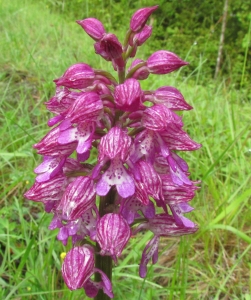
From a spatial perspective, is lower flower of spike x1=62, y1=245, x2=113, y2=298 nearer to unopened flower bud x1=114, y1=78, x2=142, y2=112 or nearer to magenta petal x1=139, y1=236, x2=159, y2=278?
magenta petal x1=139, y1=236, x2=159, y2=278

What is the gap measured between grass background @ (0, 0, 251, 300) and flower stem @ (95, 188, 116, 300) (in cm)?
28

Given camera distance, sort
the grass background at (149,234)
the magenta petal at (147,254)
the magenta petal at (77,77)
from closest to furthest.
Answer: the magenta petal at (77,77) → the magenta petal at (147,254) → the grass background at (149,234)

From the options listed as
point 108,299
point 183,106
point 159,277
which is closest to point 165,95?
point 183,106

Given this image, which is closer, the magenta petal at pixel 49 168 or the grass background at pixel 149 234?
the magenta petal at pixel 49 168

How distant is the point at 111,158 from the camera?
1.28 metres

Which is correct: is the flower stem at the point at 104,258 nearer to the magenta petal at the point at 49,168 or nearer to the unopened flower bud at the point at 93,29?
the magenta petal at the point at 49,168

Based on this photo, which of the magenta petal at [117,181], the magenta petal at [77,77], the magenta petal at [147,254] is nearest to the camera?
the magenta petal at [117,181]

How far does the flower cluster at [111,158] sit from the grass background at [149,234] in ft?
1.33

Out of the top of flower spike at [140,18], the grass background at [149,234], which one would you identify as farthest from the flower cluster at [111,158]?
the grass background at [149,234]

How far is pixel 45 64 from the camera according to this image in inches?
160

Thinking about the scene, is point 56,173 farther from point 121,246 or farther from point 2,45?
point 2,45

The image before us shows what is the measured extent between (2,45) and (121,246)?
11.3 ft

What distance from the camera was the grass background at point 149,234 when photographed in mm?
1990

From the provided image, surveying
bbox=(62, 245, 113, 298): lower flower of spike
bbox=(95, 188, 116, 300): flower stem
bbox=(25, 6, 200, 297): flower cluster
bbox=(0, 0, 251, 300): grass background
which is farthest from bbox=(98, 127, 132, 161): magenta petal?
bbox=(0, 0, 251, 300): grass background
